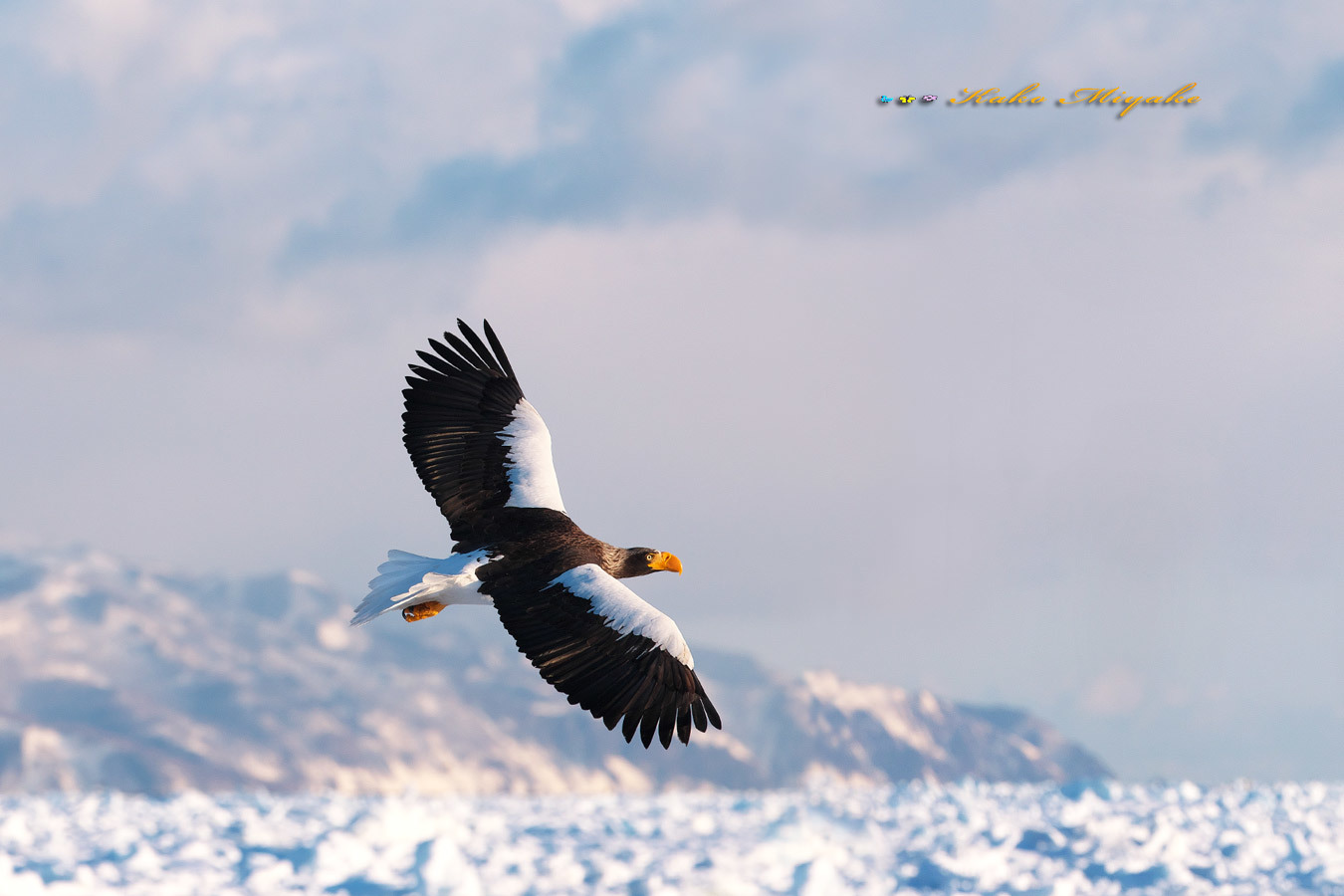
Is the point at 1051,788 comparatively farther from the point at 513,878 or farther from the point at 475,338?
the point at 475,338

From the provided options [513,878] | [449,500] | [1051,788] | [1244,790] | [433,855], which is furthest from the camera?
[1051,788]

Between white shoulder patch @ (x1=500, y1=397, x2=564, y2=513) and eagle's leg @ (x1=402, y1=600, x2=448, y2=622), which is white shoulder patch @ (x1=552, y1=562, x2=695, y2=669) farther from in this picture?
white shoulder patch @ (x1=500, y1=397, x2=564, y2=513)

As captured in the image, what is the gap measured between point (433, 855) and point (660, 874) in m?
8.50

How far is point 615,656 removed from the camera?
362 inches

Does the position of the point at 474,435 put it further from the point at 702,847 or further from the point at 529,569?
the point at 702,847

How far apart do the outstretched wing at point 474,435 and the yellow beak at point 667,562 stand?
1016 millimetres

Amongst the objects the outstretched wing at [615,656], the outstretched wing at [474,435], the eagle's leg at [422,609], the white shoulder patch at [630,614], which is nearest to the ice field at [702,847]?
the outstretched wing at [474,435]

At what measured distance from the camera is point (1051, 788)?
5834cm

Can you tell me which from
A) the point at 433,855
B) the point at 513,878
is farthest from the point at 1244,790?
the point at 433,855

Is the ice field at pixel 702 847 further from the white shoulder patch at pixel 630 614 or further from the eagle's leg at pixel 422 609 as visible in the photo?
the white shoulder patch at pixel 630 614

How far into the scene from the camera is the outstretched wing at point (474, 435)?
36.4 ft

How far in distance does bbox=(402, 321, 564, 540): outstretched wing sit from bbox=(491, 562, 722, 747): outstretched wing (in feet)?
5.76

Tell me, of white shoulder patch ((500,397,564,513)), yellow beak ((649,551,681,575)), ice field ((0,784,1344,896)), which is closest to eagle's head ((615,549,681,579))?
yellow beak ((649,551,681,575))

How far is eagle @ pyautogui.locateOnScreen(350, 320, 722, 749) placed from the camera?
30.1 ft
